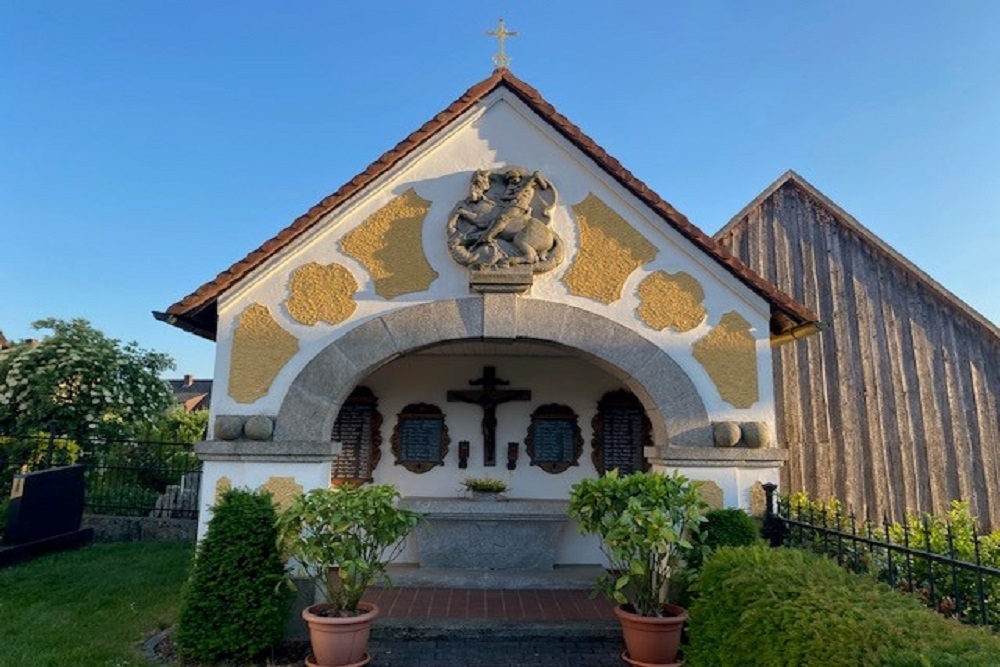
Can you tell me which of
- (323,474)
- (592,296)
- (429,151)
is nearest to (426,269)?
(429,151)

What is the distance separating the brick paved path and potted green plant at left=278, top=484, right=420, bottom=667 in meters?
0.47

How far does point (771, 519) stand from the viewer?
6336mm

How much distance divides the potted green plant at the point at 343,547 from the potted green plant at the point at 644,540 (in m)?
1.77

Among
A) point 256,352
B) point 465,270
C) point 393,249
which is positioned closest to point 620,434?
point 465,270

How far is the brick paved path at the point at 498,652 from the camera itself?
17.8ft

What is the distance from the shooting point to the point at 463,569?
771cm

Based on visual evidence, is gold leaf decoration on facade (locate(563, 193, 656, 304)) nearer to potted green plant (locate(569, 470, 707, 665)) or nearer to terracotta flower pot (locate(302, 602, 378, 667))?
potted green plant (locate(569, 470, 707, 665))

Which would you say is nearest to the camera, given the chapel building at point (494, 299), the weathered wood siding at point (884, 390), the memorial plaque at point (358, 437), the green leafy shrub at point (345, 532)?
the green leafy shrub at point (345, 532)

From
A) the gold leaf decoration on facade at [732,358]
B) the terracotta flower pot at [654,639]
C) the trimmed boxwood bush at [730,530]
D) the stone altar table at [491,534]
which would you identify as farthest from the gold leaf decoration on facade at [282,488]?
the gold leaf decoration on facade at [732,358]

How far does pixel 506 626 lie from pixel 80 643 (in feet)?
13.8

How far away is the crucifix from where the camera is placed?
28.9ft

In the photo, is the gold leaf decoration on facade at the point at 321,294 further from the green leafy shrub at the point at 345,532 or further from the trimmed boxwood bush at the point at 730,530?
the trimmed boxwood bush at the point at 730,530

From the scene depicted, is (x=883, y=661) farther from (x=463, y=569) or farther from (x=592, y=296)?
(x=463, y=569)

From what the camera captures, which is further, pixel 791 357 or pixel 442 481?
pixel 791 357
